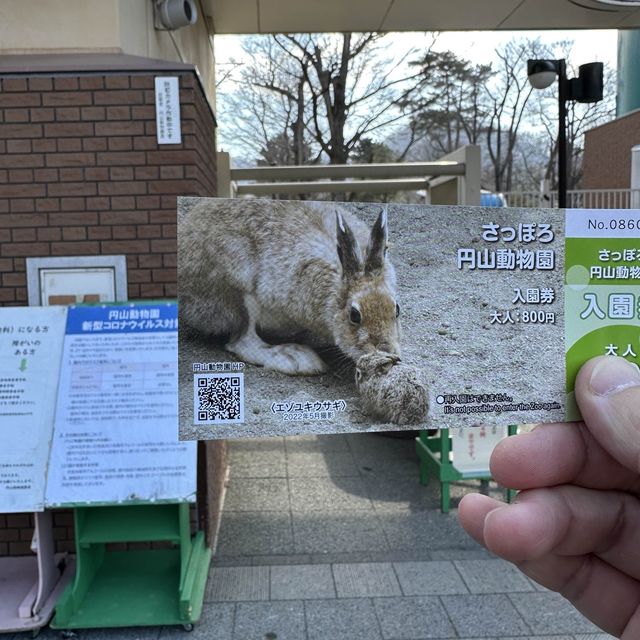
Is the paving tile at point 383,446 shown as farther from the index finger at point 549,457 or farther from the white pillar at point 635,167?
the white pillar at point 635,167

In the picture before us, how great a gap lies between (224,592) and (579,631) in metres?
2.16

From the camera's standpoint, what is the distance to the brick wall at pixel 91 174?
3738 millimetres

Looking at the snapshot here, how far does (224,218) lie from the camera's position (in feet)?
4.07

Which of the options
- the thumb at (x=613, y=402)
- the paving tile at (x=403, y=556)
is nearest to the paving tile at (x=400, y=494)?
the paving tile at (x=403, y=556)

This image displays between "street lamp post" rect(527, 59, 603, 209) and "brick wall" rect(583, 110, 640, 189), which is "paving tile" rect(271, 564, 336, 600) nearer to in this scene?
"street lamp post" rect(527, 59, 603, 209)

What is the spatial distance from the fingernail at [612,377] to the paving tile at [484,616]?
106 inches

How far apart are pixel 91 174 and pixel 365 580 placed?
3215 millimetres

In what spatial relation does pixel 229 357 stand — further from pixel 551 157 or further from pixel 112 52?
pixel 551 157

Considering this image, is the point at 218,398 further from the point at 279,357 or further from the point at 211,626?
the point at 211,626

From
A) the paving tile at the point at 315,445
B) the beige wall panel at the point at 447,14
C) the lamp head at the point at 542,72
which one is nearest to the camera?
the beige wall panel at the point at 447,14

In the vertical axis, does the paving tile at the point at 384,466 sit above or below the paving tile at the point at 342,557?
below

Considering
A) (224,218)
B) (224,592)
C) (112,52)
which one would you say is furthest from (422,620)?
(112,52)

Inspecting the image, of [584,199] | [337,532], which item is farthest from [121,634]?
[584,199]

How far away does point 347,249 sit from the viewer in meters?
1.25
